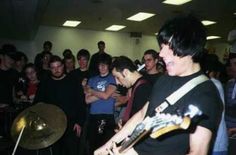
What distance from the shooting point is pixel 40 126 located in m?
3.43

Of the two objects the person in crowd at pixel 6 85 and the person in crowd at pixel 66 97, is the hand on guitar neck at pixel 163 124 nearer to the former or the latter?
the person in crowd at pixel 66 97

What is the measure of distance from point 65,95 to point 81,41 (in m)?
8.37

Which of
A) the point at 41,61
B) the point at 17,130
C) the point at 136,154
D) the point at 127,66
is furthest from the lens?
the point at 41,61

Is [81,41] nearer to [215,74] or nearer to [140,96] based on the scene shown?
[215,74]

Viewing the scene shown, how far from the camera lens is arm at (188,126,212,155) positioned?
1438mm

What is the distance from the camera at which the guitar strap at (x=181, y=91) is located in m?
1.57

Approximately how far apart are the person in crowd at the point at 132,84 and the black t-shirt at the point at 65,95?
46.5 inches

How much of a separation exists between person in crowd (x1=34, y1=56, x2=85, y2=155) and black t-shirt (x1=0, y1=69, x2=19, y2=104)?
668 millimetres

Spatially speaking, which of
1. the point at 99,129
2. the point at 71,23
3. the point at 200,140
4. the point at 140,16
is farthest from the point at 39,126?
the point at 71,23

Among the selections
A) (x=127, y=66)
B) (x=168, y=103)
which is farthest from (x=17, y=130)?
(x=168, y=103)

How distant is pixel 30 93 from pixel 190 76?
3.65 m

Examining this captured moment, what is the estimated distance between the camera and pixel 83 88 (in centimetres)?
431

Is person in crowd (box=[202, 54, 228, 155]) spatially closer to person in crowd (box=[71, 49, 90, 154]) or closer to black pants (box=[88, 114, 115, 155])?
black pants (box=[88, 114, 115, 155])

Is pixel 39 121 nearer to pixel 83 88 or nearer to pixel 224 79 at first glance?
pixel 83 88
